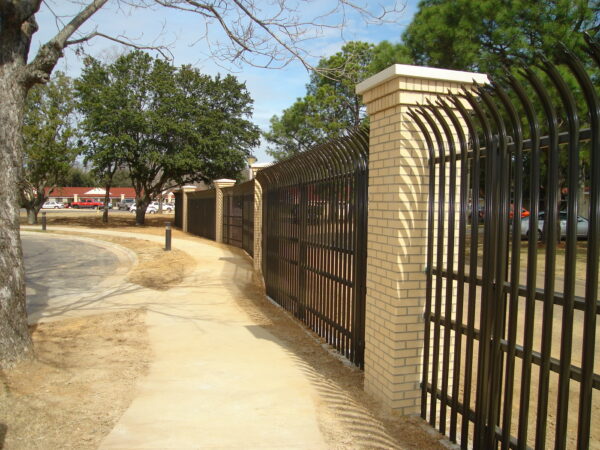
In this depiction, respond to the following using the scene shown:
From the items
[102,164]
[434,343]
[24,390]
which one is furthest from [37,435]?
[102,164]

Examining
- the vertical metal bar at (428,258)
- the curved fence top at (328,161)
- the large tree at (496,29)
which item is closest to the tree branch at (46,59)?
the curved fence top at (328,161)

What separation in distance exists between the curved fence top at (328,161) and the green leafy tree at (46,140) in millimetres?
24652

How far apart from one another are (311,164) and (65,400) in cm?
392

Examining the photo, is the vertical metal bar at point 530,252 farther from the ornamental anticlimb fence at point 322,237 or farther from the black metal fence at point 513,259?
the ornamental anticlimb fence at point 322,237

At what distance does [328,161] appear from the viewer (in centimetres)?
587

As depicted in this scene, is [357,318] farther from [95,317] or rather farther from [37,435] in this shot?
[95,317]

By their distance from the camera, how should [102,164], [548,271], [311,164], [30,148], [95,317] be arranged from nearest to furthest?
[548,271] < [311,164] < [95,317] < [102,164] < [30,148]

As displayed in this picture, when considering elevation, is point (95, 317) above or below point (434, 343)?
below

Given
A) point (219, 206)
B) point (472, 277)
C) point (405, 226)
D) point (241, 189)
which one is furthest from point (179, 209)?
point (472, 277)

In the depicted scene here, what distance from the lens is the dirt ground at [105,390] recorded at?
355 centimetres

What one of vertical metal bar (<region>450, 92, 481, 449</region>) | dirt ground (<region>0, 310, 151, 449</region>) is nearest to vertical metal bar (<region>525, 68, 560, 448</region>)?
vertical metal bar (<region>450, 92, 481, 449</region>)

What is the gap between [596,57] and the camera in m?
2.20

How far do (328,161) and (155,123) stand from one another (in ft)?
78.7

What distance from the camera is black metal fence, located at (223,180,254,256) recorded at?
14.6m
